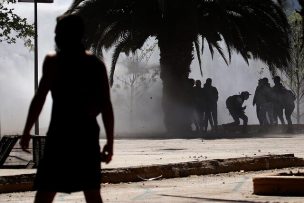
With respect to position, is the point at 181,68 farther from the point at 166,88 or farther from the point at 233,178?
the point at 233,178

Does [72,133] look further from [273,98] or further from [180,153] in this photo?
[273,98]

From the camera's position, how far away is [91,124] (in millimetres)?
4789

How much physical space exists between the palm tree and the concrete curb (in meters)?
14.5

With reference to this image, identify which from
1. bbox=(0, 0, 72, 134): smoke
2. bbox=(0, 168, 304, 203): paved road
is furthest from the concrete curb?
bbox=(0, 0, 72, 134): smoke

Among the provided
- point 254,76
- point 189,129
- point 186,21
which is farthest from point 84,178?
point 254,76

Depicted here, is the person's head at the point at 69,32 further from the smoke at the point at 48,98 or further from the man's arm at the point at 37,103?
the smoke at the point at 48,98

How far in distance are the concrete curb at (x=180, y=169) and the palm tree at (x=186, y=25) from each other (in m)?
14.5

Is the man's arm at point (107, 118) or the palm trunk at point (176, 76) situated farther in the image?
the palm trunk at point (176, 76)

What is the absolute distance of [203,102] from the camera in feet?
92.8

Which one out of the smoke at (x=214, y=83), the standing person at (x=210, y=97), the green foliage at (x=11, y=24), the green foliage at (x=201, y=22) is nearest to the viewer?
the green foliage at (x=11, y=24)

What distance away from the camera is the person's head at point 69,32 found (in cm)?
483

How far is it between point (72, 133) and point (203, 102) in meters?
23.6

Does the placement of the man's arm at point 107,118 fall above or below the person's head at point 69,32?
below

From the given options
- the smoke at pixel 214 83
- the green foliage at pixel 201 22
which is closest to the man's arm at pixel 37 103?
the green foliage at pixel 201 22
